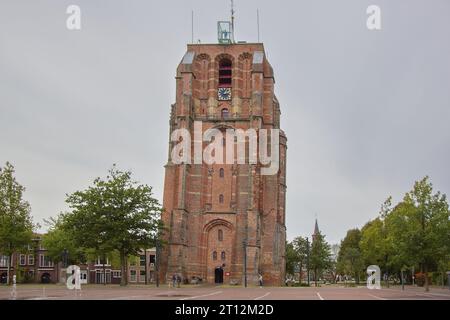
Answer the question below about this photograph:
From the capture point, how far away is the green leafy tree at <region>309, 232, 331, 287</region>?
97.5 metres

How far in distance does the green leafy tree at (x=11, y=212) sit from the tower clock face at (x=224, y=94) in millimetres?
25632

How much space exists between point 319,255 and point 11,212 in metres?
51.5

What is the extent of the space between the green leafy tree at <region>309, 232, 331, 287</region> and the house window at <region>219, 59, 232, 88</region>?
115 feet

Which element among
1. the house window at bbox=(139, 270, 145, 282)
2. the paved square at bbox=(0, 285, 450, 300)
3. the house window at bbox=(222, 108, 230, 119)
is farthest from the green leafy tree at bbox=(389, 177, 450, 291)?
the house window at bbox=(139, 270, 145, 282)

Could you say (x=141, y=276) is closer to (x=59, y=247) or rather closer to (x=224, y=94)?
(x=59, y=247)

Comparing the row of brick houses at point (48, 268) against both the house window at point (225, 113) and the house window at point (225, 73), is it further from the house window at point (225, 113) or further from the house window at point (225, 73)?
the house window at point (225, 73)

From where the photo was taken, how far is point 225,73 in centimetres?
7819

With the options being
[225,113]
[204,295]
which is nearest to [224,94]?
[225,113]

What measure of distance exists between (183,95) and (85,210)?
20655 mm

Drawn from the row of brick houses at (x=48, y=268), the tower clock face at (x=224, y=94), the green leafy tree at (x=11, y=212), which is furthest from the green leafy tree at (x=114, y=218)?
the row of brick houses at (x=48, y=268)

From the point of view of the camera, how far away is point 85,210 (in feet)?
192

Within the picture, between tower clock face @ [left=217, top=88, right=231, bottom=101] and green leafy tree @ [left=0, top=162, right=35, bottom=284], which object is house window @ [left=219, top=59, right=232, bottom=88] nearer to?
tower clock face @ [left=217, top=88, right=231, bottom=101]

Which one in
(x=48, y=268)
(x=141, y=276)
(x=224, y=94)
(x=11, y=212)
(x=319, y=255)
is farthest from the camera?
(x=141, y=276)
